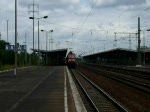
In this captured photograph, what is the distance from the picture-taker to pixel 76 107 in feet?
62.4

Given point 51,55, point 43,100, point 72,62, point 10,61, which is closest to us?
point 43,100

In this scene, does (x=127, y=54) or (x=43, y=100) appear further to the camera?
(x=127, y=54)

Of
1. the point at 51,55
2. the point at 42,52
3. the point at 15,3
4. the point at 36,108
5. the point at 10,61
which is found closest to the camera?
the point at 36,108

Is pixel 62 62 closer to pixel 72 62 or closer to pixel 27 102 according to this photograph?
pixel 72 62

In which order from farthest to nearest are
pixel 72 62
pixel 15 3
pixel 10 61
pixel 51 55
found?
pixel 51 55 < pixel 10 61 < pixel 72 62 < pixel 15 3

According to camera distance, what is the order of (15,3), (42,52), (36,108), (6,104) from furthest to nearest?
(42,52)
(15,3)
(6,104)
(36,108)

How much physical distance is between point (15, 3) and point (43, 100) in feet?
90.2

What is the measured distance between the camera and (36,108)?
1817 cm

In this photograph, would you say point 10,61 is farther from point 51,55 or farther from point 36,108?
point 36,108

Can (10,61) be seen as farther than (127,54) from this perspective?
No

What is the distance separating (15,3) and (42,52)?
8214 centimetres

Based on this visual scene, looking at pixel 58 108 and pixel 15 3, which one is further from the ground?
pixel 15 3

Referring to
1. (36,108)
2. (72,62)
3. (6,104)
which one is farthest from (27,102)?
(72,62)

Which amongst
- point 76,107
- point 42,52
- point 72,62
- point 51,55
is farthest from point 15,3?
point 51,55
